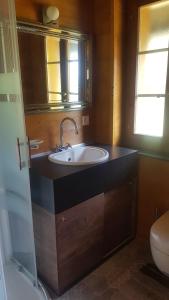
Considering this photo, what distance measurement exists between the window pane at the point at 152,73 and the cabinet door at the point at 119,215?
83 centimetres

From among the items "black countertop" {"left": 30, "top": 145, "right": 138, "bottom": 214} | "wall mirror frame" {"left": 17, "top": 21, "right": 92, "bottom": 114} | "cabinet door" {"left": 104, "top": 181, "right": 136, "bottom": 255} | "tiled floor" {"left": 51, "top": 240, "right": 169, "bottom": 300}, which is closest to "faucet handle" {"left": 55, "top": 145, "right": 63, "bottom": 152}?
"black countertop" {"left": 30, "top": 145, "right": 138, "bottom": 214}

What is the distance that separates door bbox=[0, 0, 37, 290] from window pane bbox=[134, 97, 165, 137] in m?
1.17

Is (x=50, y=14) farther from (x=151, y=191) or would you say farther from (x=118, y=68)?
(x=151, y=191)

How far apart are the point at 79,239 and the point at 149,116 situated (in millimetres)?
1169

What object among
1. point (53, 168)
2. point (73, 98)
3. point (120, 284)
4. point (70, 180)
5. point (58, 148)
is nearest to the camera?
point (70, 180)

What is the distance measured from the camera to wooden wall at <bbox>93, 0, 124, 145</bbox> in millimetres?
1915

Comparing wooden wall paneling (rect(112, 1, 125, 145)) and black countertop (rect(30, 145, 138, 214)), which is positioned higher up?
wooden wall paneling (rect(112, 1, 125, 145))

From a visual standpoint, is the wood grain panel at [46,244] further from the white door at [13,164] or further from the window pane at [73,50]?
the window pane at [73,50]

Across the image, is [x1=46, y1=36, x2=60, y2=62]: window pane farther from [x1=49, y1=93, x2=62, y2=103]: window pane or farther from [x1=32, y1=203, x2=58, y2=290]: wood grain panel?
[x1=32, y1=203, x2=58, y2=290]: wood grain panel

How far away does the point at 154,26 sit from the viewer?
187cm

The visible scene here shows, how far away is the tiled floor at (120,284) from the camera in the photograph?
1.58 metres

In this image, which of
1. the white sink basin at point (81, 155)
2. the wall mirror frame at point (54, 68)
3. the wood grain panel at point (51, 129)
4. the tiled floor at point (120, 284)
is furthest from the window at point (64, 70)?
the tiled floor at point (120, 284)

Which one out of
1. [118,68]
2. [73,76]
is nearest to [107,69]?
[118,68]

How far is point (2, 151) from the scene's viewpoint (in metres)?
1.55
